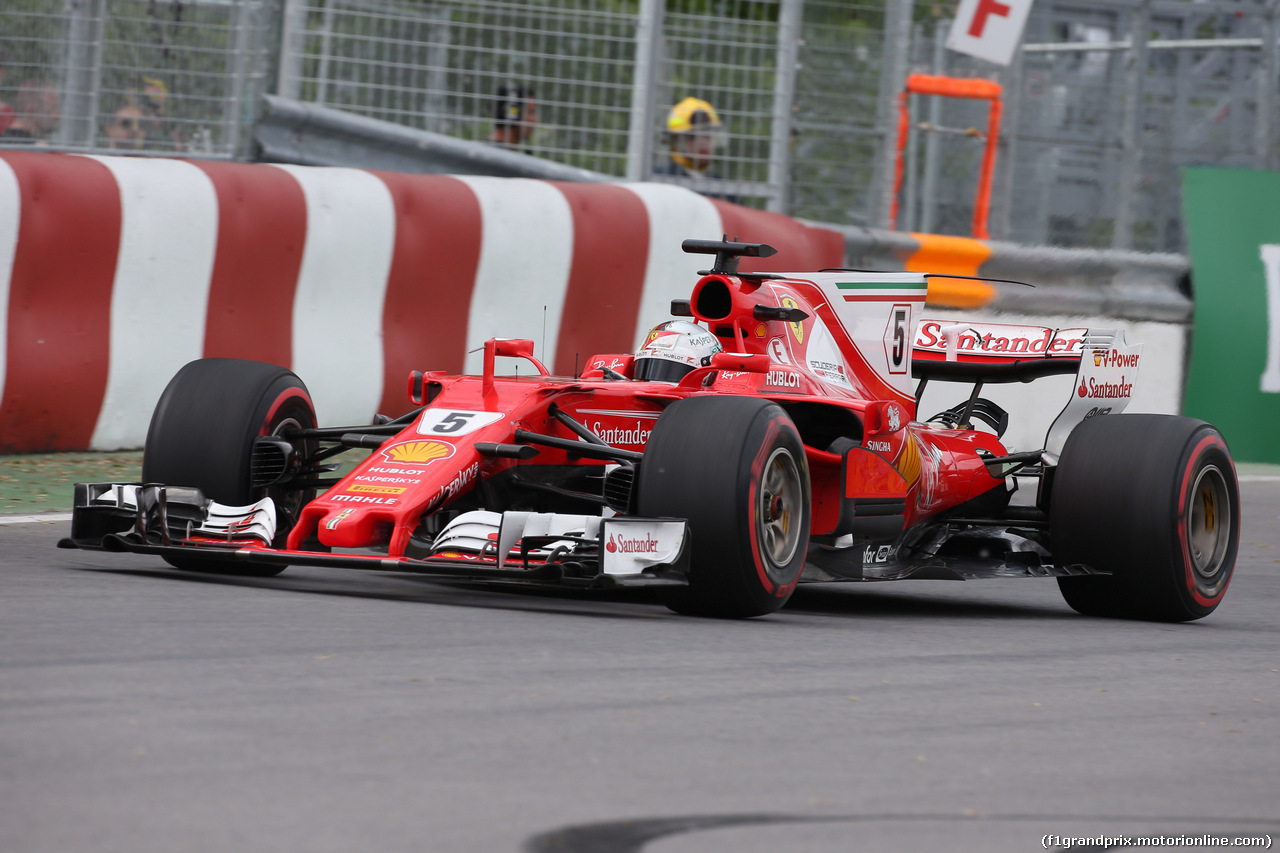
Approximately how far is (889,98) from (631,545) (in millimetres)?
8223

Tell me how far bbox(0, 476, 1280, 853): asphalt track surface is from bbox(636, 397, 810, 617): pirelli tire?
0.42ft

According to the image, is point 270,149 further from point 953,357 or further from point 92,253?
point 953,357

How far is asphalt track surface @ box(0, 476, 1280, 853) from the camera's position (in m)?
3.28

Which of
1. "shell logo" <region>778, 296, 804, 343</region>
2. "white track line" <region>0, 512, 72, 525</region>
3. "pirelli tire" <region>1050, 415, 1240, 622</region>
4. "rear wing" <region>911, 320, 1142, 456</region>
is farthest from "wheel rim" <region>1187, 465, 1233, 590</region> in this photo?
"white track line" <region>0, 512, 72, 525</region>

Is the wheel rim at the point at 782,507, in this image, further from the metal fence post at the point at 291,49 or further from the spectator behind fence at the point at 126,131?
the metal fence post at the point at 291,49

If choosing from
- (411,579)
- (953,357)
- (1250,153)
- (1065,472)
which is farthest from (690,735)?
(1250,153)

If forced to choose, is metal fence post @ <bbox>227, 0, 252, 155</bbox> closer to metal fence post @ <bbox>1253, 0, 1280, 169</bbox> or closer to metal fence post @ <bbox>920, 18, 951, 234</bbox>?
metal fence post @ <bbox>920, 18, 951, 234</bbox>

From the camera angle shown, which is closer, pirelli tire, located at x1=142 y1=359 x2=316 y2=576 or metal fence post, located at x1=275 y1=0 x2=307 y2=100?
pirelli tire, located at x1=142 y1=359 x2=316 y2=576

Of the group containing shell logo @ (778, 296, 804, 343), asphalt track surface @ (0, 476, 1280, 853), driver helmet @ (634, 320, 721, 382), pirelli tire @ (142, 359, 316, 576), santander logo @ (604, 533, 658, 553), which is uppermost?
shell logo @ (778, 296, 804, 343)

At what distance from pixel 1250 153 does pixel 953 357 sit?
7553 mm

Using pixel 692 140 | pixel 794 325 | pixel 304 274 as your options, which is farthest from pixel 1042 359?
pixel 692 140

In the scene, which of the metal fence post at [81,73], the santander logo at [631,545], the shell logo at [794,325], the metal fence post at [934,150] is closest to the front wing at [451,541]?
the santander logo at [631,545]

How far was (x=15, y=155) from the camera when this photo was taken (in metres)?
9.10

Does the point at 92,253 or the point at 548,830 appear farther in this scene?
the point at 92,253
